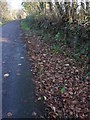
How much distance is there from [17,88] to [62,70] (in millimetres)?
1639

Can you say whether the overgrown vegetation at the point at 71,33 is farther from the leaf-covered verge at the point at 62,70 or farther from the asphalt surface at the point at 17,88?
the asphalt surface at the point at 17,88

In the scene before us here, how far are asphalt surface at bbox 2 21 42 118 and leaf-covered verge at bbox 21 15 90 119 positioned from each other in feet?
0.72

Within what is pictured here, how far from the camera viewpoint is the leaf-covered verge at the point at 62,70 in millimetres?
4805

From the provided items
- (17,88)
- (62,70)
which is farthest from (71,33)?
(17,88)

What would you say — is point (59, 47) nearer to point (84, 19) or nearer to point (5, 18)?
point (84, 19)

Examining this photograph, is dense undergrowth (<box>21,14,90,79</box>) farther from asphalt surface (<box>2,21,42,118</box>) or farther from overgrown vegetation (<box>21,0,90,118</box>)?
asphalt surface (<box>2,21,42,118</box>)

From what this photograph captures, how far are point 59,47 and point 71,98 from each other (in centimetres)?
393

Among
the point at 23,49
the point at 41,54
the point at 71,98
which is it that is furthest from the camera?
the point at 23,49

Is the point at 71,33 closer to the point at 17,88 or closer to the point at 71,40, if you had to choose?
the point at 71,40

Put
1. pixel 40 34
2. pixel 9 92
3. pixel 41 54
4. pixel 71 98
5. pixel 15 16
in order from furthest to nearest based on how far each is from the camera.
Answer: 1. pixel 15 16
2. pixel 40 34
3. pixel 41 54
4. pixel 9 92
5. pixel 71 98

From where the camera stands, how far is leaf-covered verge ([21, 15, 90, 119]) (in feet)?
15.8

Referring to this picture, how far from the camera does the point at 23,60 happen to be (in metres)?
8.42

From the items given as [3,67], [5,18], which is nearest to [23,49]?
[3,67]

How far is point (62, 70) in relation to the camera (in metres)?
6.86
